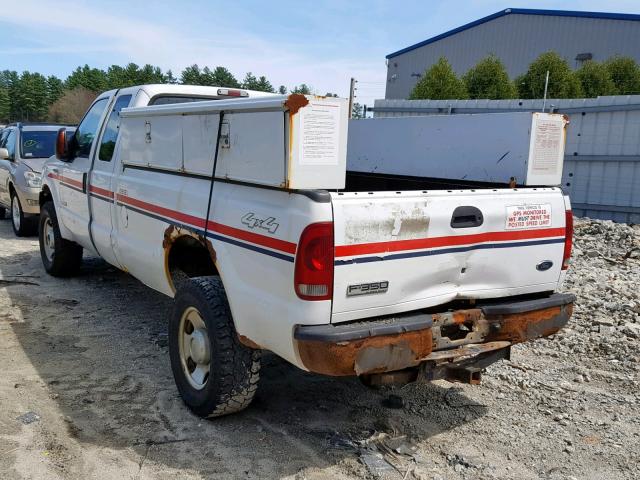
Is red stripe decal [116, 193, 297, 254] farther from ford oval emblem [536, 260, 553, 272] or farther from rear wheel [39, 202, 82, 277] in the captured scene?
rear wheel [39, 202, 82, 277]

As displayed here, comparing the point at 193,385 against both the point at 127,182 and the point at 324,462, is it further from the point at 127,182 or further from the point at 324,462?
the point at 127,182

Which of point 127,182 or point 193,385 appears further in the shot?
point 127,182

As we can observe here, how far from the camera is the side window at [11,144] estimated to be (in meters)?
10.2

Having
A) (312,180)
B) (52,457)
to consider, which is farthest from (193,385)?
(312,180)

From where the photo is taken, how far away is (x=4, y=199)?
35.2 ft

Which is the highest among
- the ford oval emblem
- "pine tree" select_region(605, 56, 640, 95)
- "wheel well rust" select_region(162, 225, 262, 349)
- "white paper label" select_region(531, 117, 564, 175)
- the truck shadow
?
"pine tree" select_region(605, 56, 640, 95)

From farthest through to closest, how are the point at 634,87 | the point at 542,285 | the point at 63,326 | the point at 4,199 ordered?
the point at 634,87, the point at 4,199, the point at 63,326, the point at 542,285

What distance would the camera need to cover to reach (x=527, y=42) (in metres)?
32.0

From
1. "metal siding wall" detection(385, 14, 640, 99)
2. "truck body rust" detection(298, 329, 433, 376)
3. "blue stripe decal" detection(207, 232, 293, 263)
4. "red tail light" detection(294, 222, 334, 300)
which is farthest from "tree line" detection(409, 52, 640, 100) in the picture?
"red tail light" detection(294, 222, 334, 300)

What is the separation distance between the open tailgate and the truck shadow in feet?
3.32

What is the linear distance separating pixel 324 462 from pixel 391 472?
1.26 feet

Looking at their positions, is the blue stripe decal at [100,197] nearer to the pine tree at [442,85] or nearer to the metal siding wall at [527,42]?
the pine tree at [442,85]

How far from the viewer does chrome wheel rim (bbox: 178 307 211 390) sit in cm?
371

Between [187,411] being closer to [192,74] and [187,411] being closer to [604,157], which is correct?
[604,157]
